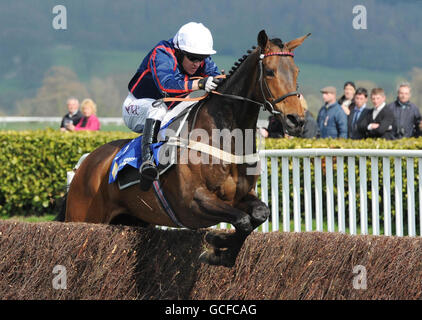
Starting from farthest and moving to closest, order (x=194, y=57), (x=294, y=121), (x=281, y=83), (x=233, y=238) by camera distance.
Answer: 1. (x=194, y=57)
2. (x=233, y=238)
3. (x=281, y=83)
4. (x=294, y=121)

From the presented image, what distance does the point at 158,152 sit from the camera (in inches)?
175

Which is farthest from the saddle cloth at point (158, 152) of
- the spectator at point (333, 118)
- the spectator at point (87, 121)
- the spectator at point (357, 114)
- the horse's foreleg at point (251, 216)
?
the spectator at point (87, 121)

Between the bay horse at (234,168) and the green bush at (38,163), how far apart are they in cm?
463

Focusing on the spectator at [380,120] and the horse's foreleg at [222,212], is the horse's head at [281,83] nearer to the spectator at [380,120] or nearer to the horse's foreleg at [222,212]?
the horse's foreleg at [222,212]

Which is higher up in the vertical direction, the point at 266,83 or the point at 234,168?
the point at 266,83

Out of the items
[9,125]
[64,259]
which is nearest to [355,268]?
[64,259]

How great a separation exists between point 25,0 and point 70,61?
5.21 m

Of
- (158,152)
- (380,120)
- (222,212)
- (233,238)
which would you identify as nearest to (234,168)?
(222,212)

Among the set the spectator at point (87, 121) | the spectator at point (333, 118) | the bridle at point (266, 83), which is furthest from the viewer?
the spectator at point (87, 121)

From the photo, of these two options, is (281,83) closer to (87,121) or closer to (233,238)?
(233,238)

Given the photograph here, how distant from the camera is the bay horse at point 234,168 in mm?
3947

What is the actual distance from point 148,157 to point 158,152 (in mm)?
91

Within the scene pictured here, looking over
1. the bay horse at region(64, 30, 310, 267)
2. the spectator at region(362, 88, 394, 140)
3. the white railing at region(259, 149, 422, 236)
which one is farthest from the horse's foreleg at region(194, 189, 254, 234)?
the spectator at region(362, 88, 394, 140)
